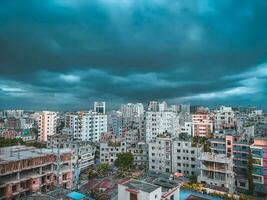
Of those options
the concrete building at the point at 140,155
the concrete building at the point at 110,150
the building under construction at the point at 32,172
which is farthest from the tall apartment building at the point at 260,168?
the concrete building at the point at 110,150

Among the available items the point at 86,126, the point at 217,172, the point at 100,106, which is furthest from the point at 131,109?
the point at 217,172

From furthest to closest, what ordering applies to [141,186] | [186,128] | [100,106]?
[100,106]
[186,128]
[141,186]

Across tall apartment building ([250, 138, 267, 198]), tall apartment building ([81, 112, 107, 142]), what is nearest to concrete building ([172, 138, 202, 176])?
tall apartment building ([250, 138, 267, 198])

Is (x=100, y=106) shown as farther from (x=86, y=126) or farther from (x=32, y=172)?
(x=32, y=172)

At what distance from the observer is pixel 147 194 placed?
53.8 ft

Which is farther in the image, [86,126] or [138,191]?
[86,126]

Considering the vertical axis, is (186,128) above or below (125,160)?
above

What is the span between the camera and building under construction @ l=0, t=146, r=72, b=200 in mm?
24005

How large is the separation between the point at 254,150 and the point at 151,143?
15568 millimetres

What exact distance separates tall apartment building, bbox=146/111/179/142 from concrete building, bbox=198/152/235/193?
22.5 m

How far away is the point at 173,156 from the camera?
38.1 m

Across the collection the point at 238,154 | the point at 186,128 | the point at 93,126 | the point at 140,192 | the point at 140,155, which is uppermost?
the point at 93,126

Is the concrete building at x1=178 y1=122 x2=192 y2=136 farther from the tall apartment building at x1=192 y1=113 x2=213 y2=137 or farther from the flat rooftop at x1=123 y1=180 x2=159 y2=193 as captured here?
the flat rooftop at x1=123 y1=180 x2=159 y2=193

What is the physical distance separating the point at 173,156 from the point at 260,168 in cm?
1296
